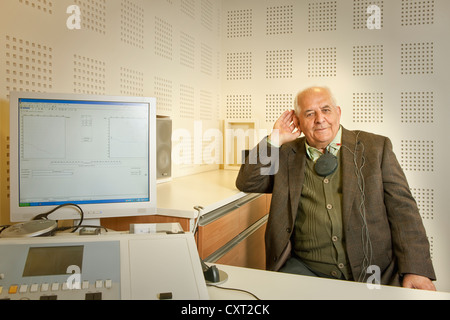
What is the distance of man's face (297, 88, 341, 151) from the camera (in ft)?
6.09

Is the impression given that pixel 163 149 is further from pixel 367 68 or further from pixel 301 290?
pixel 367 68

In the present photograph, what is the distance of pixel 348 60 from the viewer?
3.12 metres

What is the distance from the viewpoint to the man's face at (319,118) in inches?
73.0

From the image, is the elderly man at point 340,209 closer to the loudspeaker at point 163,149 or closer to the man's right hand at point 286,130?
the man's right hand at point 286,130

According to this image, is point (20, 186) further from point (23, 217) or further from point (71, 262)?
point (71, 262)

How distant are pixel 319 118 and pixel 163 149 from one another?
103 cm

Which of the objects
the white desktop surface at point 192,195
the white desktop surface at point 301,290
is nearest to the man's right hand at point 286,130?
the white desktop surface at point 192,195

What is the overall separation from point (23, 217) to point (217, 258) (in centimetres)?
95

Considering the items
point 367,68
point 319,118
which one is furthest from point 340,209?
point 367,68

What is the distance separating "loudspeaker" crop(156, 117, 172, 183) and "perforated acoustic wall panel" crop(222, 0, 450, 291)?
1290 millimetres

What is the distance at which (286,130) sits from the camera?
2051 mm

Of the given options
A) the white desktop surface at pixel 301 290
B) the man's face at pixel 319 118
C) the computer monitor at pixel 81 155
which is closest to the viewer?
the white desktop surface at pixel 301 290

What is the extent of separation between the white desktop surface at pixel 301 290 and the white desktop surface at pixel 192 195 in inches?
21.6

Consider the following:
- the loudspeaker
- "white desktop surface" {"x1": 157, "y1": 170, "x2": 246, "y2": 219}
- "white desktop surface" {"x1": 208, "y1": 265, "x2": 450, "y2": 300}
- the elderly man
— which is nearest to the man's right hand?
the elderly man
